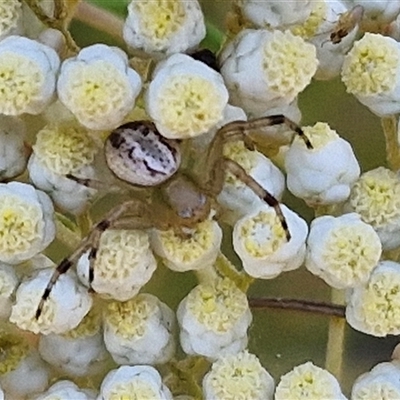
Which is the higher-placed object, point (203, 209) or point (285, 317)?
point (203, 209)

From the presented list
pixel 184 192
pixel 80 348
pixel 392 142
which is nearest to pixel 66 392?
pixel 80 348

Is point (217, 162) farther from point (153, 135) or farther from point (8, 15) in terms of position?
point (8, 15)

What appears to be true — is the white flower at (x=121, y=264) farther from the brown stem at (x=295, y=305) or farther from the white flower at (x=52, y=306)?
the brown stem at (x=295, y=305)

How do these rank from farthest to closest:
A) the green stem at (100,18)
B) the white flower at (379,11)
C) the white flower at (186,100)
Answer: the green stem at (100,18), the white flower at (379,11), the white flower at (186,100)

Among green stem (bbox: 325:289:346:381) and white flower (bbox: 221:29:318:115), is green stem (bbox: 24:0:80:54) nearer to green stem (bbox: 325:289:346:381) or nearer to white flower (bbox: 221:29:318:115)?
white flower (bbox: 221:29:318:115)

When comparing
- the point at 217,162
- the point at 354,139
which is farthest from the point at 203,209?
the point at 354,139

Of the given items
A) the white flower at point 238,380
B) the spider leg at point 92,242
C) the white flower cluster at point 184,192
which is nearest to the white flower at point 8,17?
the white flower cluster at point 184,192

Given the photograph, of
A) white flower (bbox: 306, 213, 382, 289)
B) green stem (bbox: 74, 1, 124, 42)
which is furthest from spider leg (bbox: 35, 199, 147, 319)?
green stem (bbox: 74, 1, 124, 42)
